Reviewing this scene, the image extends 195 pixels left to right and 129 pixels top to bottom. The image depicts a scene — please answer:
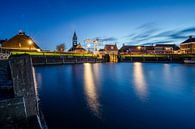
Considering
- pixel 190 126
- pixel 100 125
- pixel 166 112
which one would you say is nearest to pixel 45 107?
pixel 100 125

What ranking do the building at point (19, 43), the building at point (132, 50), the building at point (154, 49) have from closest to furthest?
1. the building at point (19, 43)
2. the building at point (154, 49)
3. the building at point (132, 50)

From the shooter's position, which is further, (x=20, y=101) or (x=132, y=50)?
(x=132, y=50)

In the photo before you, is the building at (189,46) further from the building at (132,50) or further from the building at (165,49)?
the building at (132,50)

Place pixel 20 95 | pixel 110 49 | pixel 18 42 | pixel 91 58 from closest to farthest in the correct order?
pixel 20 95 → pixel 18 42 → pixel 91 58 → pixel 110 49

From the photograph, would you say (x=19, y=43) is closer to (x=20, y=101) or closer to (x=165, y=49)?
(x=20, y=101)

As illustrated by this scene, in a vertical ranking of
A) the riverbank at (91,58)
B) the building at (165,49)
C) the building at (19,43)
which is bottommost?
the riverbank at (91,58)

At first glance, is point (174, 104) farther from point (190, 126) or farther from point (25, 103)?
point (25, 103)

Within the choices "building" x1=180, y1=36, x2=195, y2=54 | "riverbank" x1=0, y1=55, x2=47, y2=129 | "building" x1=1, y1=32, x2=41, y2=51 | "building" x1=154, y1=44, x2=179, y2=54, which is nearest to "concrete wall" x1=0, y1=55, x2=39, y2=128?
"riverbank" x1=0, y1=55, x2=47, y2=129

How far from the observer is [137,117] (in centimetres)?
1182

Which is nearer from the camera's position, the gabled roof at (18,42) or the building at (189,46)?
the gabled roof at (18,42)

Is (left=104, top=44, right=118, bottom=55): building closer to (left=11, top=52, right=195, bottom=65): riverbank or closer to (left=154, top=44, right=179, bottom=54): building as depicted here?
(left=11, top=52, right=195, bottom=65): riverbank

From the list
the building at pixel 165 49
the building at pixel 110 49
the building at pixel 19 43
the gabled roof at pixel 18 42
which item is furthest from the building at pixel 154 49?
the gabled roof at pixel 18 42

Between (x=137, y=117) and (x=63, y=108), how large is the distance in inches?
260

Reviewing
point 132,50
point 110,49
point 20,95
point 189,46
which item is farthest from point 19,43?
point 189,46
